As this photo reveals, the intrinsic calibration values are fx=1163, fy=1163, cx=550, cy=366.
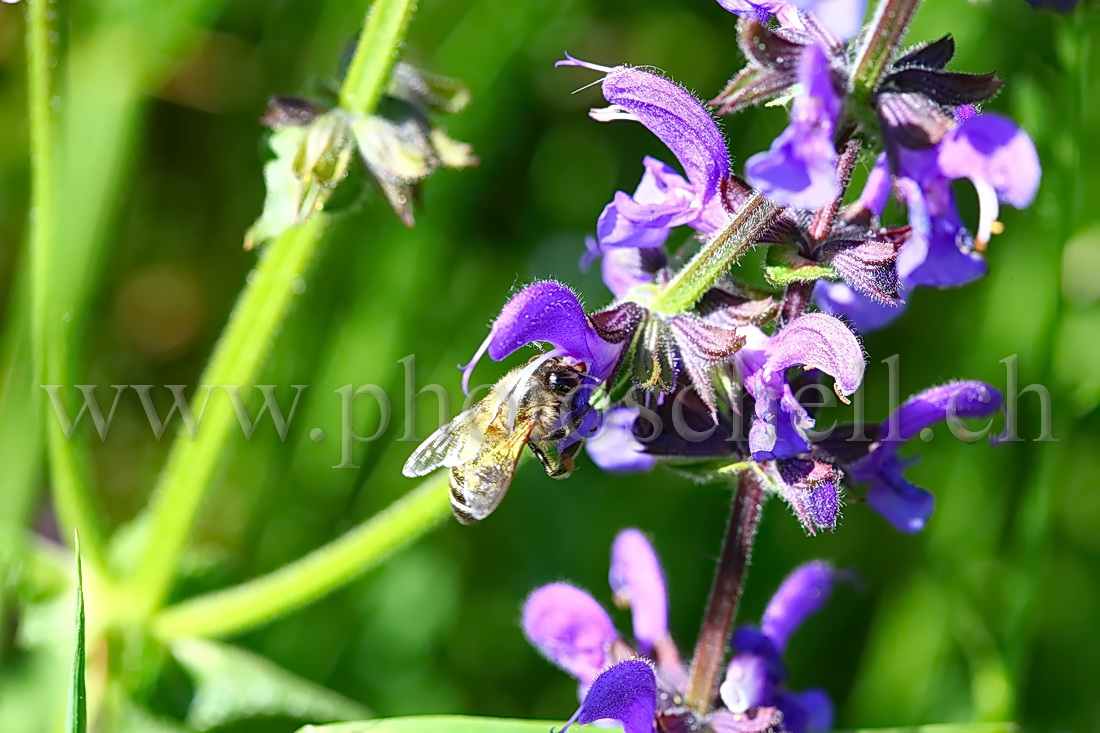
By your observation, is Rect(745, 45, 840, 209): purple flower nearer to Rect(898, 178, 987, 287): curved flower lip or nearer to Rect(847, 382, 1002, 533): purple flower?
Rect(898, 178, 987, 287): curved flower lip

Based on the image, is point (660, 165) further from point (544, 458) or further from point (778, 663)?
point (778, 663)

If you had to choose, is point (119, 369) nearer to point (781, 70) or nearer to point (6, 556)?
point (6, 556)

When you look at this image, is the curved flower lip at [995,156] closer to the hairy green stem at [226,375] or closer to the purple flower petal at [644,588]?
the purple flower petal at [644,588]

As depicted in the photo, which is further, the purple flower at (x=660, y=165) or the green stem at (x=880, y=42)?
the purple flower at (x=660, y=165)

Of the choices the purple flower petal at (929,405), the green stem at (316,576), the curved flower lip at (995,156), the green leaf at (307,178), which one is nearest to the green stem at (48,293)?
the green stem at (316,576)

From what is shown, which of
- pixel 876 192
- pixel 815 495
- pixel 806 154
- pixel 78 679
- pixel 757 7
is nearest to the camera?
pixel 806 154

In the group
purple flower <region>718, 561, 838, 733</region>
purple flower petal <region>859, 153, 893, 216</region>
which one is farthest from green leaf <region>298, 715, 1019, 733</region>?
purple flower petal <region>859, 153, 893, 216</region>

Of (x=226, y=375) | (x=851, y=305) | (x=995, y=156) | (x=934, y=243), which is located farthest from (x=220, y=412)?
(x=995, y=156)
